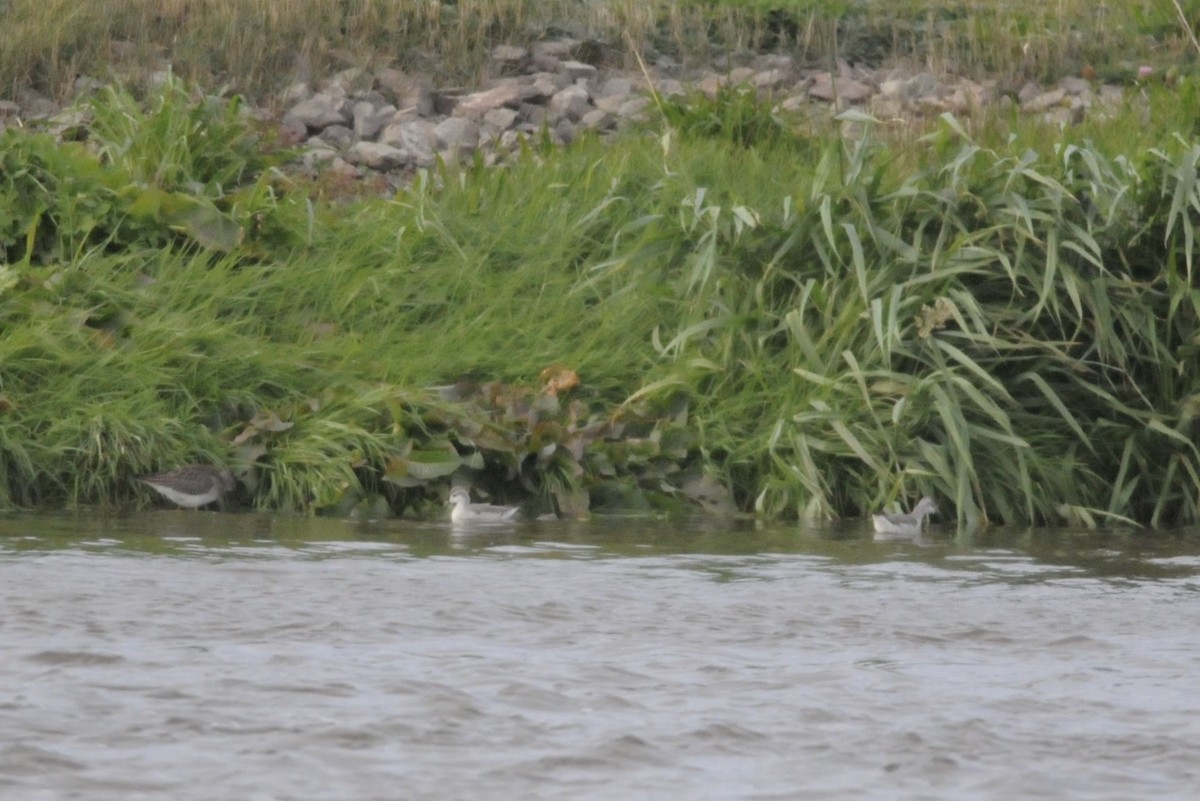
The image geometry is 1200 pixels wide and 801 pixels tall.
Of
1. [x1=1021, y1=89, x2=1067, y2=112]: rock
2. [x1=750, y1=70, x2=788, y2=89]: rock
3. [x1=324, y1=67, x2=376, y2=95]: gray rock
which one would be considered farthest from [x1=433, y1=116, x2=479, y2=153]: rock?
[x1=1021, y1=89, x2=1067, y2=112]: rock

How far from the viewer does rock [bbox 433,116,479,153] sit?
30.7 feet

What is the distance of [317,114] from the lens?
32.1ft

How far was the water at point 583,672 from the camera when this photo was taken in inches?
103

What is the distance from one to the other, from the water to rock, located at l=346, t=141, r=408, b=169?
427 cm

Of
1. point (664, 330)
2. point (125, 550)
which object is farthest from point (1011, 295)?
point (125, 550)

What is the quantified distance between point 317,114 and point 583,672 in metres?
6.94

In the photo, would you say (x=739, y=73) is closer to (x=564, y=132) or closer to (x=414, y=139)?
(x=564, y=132)

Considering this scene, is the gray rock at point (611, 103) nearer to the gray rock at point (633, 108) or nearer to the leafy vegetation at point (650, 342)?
the gray rock at point (633, 108)

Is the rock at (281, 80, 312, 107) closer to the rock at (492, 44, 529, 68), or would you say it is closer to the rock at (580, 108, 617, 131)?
the rock at (492, 44, 529, 68)

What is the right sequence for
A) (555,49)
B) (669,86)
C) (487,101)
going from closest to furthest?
(487,101) → (669,86) → (555,49)

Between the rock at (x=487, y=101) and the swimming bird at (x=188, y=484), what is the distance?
4.30 m

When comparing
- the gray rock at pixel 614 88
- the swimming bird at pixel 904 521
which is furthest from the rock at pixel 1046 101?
the swimming bird at pixel 904 521

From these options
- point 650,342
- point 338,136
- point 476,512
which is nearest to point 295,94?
point 338,136


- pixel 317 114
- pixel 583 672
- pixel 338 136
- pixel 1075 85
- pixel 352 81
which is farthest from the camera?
pixel 1075 85
